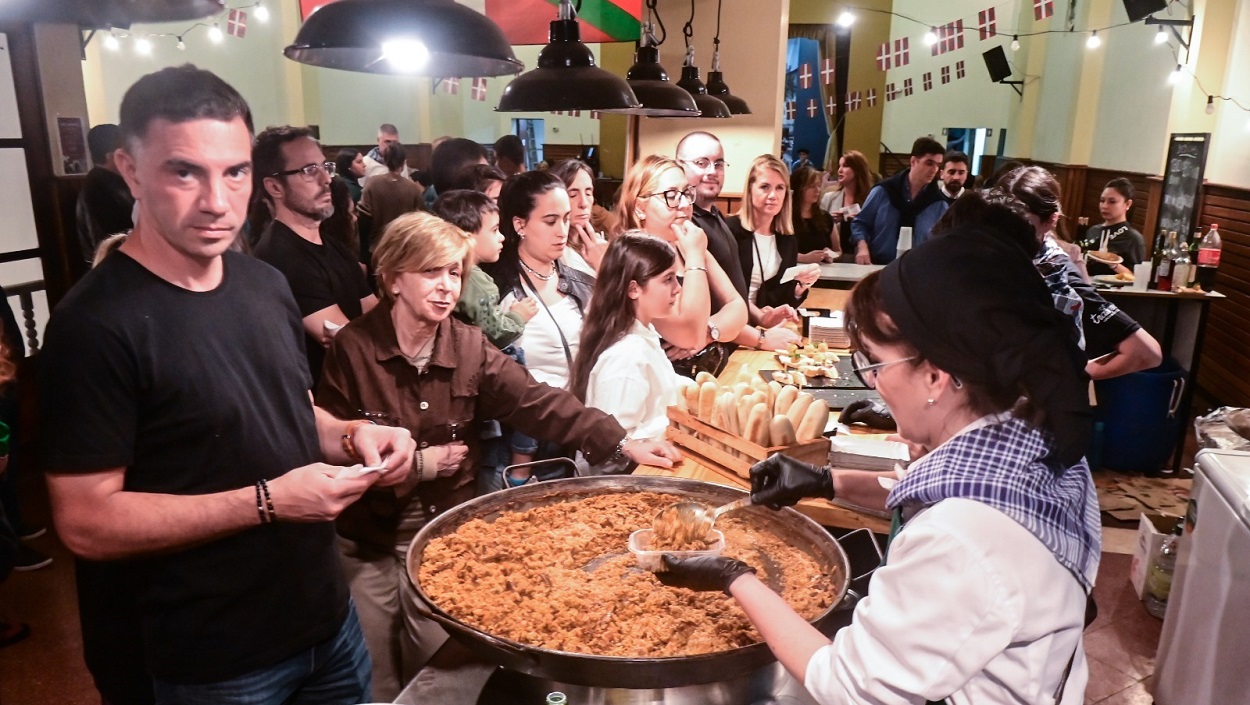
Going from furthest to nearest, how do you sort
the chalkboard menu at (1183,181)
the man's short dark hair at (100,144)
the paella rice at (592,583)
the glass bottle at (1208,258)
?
the chalkboard menu at (1183,181), the glass bottle at (1208,258), the man's short dark hair at (100,144), the paella rice at (592,583)

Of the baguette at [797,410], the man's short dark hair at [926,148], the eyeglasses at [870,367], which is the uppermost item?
the man's short dark hair at [926,148]

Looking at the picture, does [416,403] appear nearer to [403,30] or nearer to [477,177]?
[403,30]

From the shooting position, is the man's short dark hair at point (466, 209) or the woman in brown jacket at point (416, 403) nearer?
the woman in brown jacket at point (416, 403)

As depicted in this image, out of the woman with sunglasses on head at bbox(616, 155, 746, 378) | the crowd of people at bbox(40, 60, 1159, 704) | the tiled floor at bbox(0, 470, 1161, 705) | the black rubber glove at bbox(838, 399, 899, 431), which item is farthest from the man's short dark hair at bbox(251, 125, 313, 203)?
the black rubber glove at bbox(838, 399, 899, 431)

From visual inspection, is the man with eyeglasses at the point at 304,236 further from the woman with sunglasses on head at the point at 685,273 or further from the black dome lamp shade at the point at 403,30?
the woman with sunglasses on head at the point at 685,273

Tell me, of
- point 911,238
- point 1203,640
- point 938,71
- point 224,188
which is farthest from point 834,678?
point 938,71

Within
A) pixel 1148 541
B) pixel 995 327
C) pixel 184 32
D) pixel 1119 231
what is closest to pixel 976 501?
pixel 995 327

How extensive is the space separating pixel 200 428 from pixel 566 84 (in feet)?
4.98

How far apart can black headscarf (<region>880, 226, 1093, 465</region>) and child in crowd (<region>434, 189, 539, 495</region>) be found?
1720 mm

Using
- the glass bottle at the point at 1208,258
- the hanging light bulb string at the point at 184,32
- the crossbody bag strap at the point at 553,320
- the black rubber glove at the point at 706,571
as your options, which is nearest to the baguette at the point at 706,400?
the crossbody bag strap at the point at 553,320

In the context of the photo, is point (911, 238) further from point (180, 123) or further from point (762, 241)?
point (180, 123)

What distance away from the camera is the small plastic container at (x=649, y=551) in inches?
64.9

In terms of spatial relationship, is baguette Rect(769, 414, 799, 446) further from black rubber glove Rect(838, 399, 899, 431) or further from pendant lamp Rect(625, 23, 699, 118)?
pendant lamp Rect(625, 23, 699, 118)

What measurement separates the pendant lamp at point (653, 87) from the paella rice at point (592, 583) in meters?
1.82
